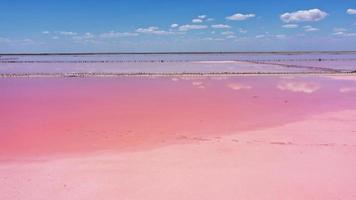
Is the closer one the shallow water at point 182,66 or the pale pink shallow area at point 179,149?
the pale pink shallow area at point 179,149

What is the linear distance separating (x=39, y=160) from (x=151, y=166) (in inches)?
69.4

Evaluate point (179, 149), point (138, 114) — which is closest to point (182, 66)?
point (138, 114)

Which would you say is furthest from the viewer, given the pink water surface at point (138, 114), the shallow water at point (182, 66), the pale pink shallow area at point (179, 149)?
the shallow water at point (182, 66)

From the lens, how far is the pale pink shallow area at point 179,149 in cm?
465

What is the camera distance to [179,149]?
20.9 feet

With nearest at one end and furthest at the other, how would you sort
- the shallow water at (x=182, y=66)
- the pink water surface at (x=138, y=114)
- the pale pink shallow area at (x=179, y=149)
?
the pale pink shallow area at (x=179, y=149), the pink water surface at (x=138, y=114), the shallow water at (x=182, y=66)

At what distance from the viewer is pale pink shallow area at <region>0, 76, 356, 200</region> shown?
183 inches

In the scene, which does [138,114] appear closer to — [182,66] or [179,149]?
[179,149]

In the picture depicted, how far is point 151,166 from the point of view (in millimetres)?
5500

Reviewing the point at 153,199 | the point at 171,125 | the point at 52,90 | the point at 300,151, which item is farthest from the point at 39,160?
the point at 52,90

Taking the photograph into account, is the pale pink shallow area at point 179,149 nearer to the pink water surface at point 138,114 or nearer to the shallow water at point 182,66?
the pink water surface at point 138,114

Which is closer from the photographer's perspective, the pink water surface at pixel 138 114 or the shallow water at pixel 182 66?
the pink water surface at pixel 138 114

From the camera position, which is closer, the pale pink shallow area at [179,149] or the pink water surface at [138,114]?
the pale pink shallow area at [179,149]

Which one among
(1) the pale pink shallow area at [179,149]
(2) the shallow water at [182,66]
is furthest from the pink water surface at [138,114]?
(2) the shallow water at [182,66]
